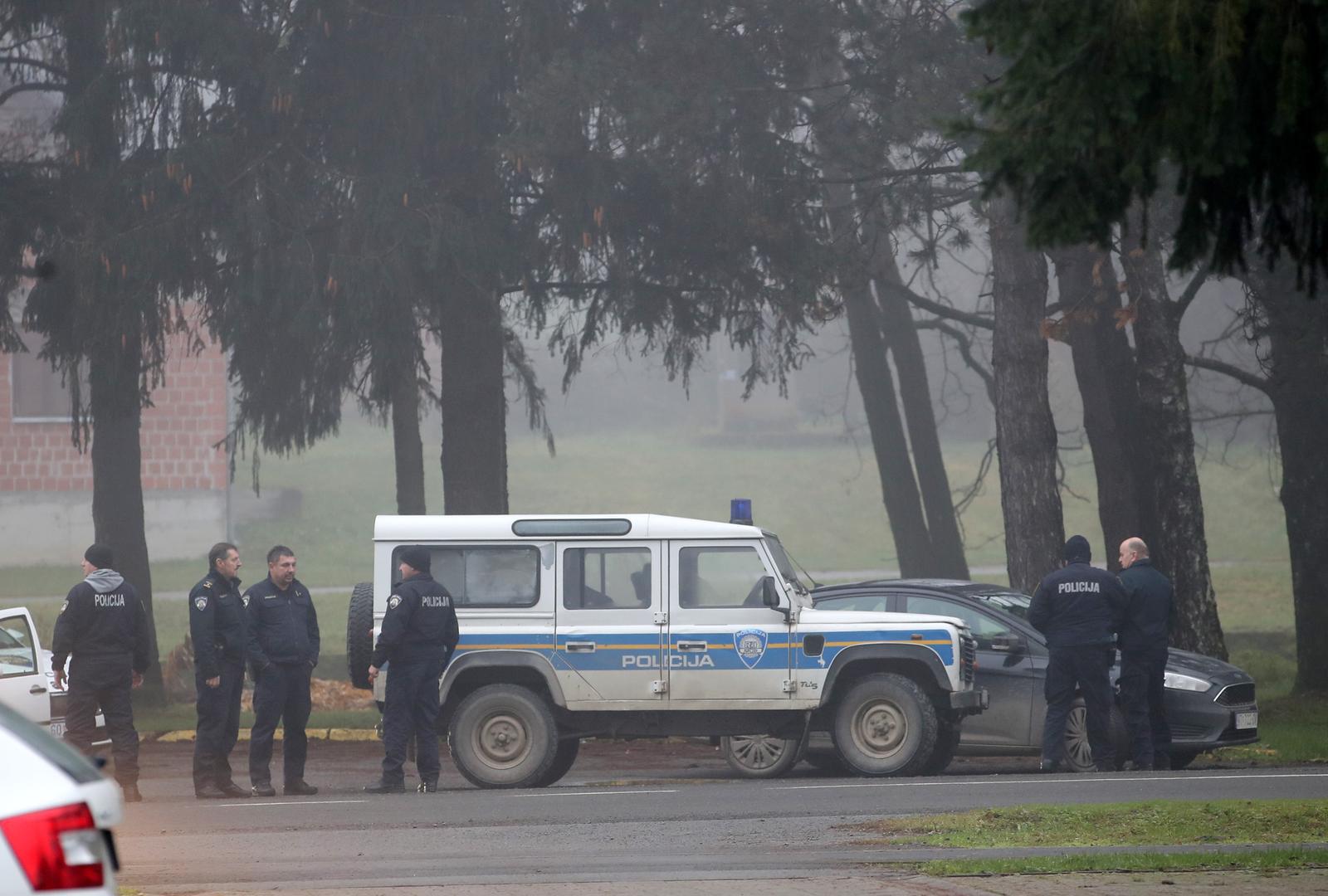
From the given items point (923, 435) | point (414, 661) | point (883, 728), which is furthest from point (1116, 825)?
point (923, 435)

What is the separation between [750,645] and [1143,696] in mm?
3245

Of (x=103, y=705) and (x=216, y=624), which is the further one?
(x=216, y=624)

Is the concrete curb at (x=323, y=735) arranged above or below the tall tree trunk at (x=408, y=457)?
below

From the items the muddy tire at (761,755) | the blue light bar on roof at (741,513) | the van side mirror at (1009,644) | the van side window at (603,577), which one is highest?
Answer: the blue light bar on roof at (741,513)

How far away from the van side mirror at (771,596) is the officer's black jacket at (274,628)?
361cm

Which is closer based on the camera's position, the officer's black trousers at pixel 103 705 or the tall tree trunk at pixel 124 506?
the officer's black trousers at pixel 103 705

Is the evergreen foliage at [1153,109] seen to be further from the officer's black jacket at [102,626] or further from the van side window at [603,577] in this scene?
the officer's black jacket at [102,626]

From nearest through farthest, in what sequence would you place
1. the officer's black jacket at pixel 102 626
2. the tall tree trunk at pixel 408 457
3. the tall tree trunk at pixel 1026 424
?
the officer's black jacket at pixel 102 626 → the tall tree trunk at pixel 1026 424 → the tall tree trunk at pixel 408 457

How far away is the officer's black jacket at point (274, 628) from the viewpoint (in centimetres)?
1344

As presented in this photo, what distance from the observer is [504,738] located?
1343 centimetres

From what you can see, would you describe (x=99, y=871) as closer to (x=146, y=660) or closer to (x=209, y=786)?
(x=146, y=660)

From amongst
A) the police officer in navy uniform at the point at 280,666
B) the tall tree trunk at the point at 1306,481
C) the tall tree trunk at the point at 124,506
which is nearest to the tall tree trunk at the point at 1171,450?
the tall tree trunk at the point at 1306,481

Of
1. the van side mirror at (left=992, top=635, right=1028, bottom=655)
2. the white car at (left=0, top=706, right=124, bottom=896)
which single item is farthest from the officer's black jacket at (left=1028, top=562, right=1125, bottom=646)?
the white car at (left=0, top=706, right=124, bottom=896)

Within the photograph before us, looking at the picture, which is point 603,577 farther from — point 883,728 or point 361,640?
point 883,728
